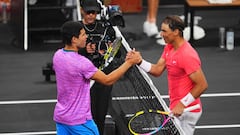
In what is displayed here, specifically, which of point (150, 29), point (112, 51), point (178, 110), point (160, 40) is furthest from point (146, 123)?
point (150, 29)

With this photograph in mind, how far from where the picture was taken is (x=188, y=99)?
22.1ft

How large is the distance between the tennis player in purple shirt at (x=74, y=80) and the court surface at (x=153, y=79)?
254 centimetres

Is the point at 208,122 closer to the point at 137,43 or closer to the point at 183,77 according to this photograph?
the point at 183,77

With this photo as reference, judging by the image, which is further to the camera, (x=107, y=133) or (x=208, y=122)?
(x=208, y=122)

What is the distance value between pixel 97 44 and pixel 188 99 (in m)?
1.71

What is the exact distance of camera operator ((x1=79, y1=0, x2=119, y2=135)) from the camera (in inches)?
314

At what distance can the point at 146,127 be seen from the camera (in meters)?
7.88

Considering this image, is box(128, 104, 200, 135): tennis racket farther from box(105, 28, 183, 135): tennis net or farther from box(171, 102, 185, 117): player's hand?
box(171, 102, 185, 117): player's hand

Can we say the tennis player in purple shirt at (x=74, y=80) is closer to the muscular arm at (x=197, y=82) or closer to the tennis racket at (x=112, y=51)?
the muscular arm at (x=197, y=82)

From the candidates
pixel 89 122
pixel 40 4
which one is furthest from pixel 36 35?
pixel 89 122

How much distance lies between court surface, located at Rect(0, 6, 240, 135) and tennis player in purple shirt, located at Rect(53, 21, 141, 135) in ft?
8.35

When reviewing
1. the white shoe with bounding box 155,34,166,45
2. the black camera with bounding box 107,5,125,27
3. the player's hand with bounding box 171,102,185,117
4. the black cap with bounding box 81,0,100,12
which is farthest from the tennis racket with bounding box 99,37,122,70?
the white shoe with bounding box 155,34,166,45

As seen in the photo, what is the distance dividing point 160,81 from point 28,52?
320 centimetres

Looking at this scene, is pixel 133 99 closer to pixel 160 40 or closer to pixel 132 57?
pixel 132 57
